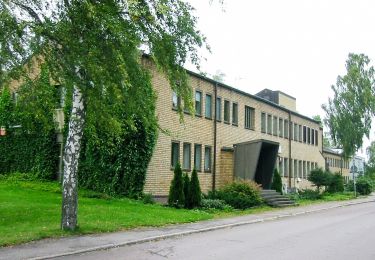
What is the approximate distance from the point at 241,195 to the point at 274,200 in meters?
3.69

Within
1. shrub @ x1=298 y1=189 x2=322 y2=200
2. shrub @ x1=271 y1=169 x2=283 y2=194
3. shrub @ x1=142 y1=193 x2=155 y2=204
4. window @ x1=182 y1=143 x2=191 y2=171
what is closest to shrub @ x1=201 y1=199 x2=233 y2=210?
shrub @ x1=142 y1=193 x2=155 y2=204

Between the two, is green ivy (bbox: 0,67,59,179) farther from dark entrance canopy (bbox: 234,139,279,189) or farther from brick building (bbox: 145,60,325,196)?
dark entrance canopy (bbox: 234,139,279,189)

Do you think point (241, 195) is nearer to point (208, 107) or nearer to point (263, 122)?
point (208, 107)

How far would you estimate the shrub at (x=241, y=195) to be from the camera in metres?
24.7

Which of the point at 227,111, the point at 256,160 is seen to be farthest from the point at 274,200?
the point at 227,111

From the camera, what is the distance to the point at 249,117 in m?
36.0

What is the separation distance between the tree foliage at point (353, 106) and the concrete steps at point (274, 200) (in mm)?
26995

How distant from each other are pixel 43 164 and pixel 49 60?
1728 cm

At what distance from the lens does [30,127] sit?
46.3 feet

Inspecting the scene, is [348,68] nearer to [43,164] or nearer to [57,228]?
[43,164]

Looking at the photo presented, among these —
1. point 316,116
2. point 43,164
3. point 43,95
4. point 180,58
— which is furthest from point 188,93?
point 316,116

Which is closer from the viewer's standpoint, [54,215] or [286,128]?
[54,215]

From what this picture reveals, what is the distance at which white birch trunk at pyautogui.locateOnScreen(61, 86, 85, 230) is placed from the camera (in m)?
13.3

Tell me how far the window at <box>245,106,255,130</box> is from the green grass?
601 inches
